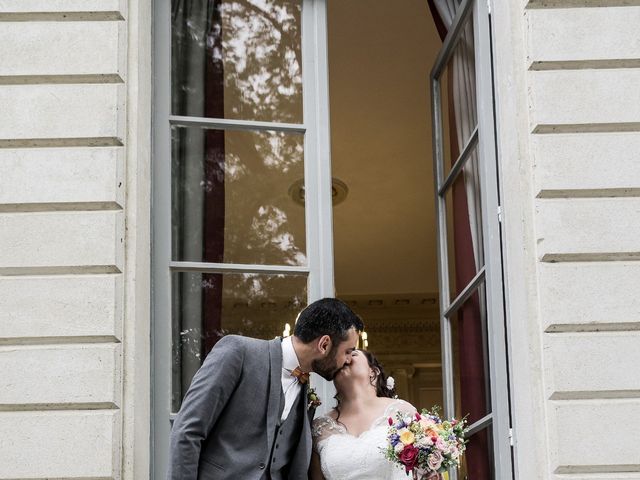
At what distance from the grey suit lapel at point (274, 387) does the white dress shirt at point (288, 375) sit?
0.05 meters

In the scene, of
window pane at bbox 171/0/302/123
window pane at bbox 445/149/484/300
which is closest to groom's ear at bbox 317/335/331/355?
window pane at bbox 445/149/484/300

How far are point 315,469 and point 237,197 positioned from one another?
51.2 inches

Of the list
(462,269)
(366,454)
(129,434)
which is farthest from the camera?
(462,269)

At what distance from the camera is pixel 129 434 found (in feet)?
17.2

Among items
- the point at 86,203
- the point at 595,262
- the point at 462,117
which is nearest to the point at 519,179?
the point at 595,262

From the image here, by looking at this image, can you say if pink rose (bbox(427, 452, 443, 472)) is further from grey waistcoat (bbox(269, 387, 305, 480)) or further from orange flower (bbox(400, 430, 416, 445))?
grey waistcoat (bbox(269, 387, 305, 480))

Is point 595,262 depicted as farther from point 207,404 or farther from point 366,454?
point 207,404

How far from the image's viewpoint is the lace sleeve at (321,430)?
579 cm

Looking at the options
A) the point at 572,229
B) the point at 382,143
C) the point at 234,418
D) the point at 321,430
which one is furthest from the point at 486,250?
the point at 382,143

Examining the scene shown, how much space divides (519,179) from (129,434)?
1.98 m

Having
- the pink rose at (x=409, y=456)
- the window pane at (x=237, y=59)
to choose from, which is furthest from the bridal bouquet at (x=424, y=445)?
the window pane at (x=237, y=59)

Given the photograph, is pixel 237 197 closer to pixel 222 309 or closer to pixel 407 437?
pixel 222 309

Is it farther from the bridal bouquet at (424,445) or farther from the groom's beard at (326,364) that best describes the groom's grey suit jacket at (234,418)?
the bridal bouquet at (424,445)

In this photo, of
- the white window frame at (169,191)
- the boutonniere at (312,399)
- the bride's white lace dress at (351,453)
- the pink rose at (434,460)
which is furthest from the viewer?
the bride's white lace dress at (351,453)
